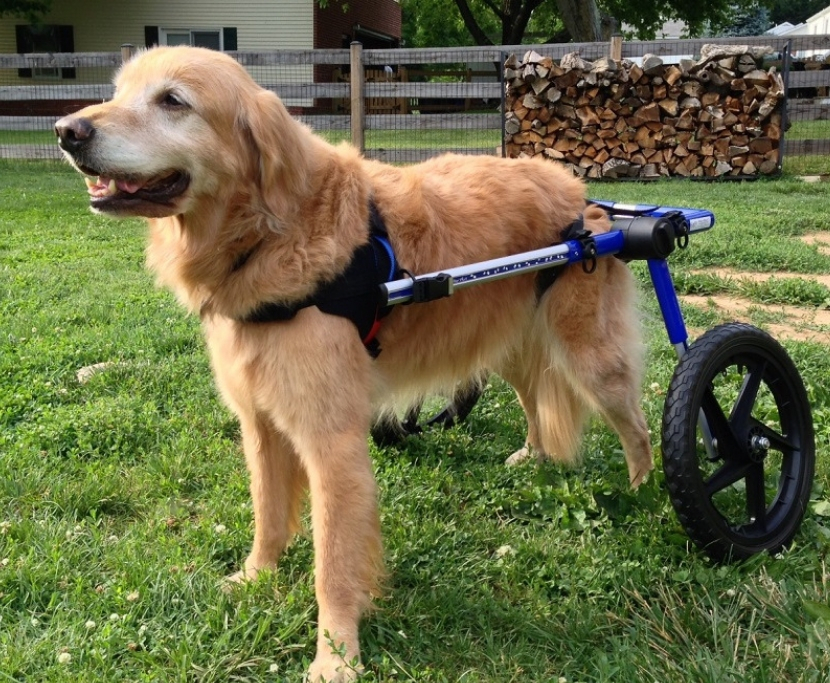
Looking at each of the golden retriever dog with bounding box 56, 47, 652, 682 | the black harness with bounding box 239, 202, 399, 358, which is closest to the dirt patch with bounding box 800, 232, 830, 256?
the golden retriever dog with bounding box 56, 47, 652, 682

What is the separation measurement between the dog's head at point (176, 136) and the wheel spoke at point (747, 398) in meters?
1.71

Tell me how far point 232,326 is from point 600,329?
1.44m

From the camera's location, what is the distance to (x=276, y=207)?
2.38m

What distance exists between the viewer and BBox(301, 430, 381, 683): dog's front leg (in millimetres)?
2330

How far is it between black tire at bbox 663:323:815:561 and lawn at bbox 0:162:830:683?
0.12 m

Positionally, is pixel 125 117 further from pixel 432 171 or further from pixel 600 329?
pixel 600 329

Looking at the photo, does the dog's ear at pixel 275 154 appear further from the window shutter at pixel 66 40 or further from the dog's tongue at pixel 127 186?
the window shutter at pixel 66 40

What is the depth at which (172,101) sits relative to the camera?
7.48ft

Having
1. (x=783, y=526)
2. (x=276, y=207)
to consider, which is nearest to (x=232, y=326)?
(x=276, y=207)

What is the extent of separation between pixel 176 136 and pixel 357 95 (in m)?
10.6

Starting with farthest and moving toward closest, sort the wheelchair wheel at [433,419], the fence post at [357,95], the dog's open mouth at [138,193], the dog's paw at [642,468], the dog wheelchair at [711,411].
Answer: the fence post at [357,95] → the wheelchair wheel at [433,419] → the dog's paw at [642,468] → the dog wheelchair at [711,411] → the dog's open mouth at [138,193]

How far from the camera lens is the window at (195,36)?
75.4 ft

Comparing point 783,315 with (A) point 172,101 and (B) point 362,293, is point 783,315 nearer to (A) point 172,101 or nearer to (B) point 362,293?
(B) point 362,293

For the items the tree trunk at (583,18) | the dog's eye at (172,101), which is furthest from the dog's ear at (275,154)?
the tree trunk at (583,18)
